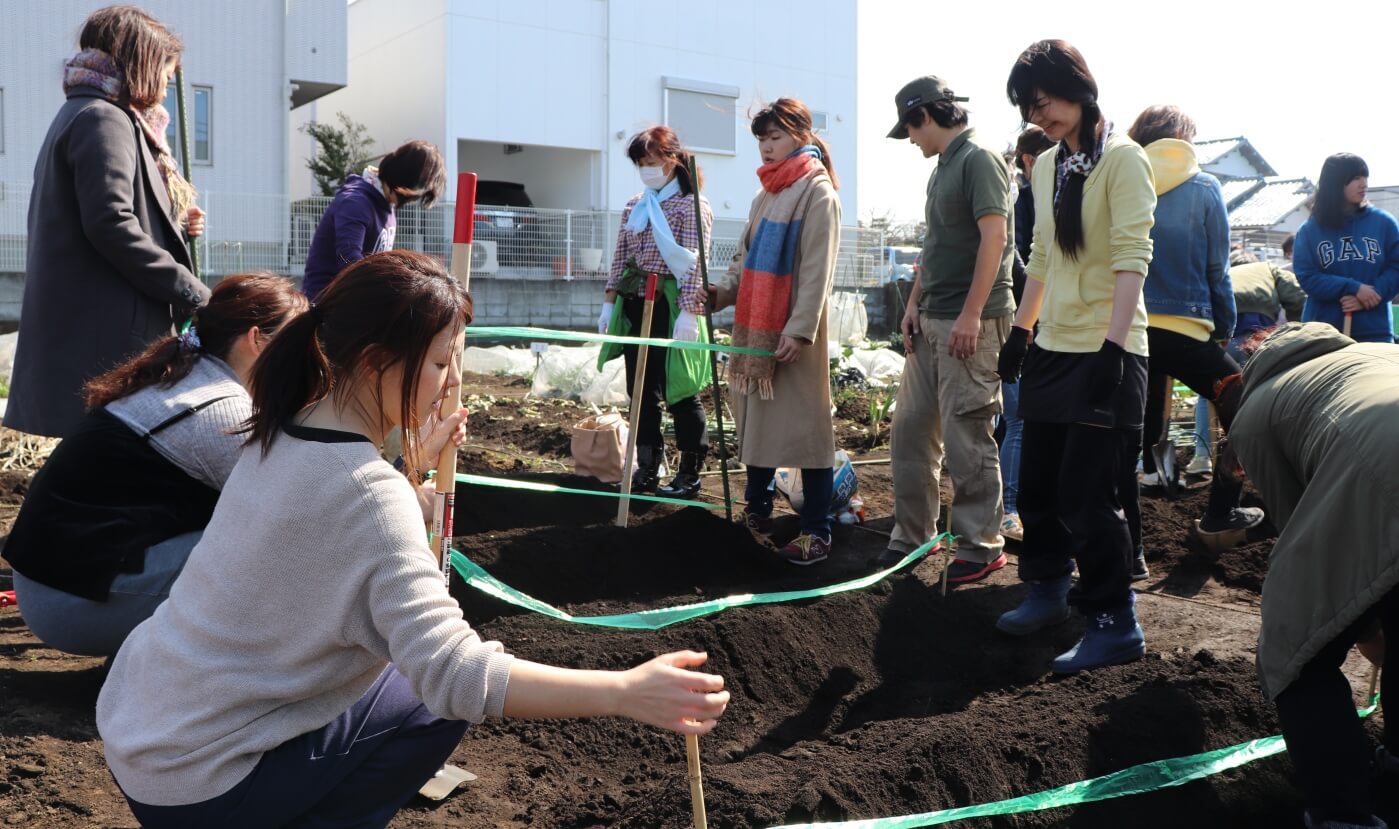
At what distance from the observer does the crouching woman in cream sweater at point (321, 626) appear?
1729 millimetres

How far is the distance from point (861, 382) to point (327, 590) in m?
8.43

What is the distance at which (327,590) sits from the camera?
5.85ft

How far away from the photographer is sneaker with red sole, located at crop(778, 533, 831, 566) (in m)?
4.91

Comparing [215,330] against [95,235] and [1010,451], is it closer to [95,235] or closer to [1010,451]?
[95,235]

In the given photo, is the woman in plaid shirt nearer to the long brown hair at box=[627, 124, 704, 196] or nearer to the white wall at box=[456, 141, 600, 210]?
the long brown hair at box=[627, 124, 704, 196]

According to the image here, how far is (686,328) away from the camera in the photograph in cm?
550

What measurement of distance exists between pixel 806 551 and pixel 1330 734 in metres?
2.66

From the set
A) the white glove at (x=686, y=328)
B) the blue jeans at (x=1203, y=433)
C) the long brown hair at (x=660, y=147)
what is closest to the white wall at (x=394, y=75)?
the long brown hair at (x=660, y=147)

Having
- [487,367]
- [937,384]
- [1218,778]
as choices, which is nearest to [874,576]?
[937,384]

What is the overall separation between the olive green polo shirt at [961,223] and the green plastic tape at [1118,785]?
1.98m

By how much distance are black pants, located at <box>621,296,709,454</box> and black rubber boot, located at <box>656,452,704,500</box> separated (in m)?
0.04

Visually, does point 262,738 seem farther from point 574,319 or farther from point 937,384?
point 574,319

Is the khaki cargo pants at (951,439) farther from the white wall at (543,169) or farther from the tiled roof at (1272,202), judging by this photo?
the tiled roof at (1272,202)

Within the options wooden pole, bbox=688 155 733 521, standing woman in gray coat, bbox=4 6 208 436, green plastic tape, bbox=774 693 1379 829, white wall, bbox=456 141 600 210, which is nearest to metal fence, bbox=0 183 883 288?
white wall, bbox=456 141 600 210
